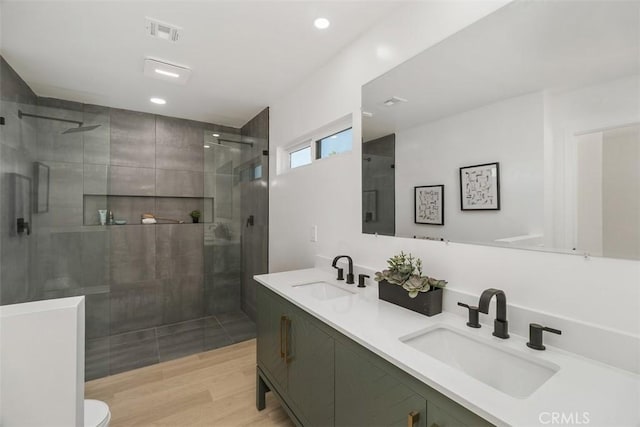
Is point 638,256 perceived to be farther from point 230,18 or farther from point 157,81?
point 157,81

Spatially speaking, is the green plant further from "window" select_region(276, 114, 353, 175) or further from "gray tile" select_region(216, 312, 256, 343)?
"gray tile" select_region(216, 312, 256, 343)

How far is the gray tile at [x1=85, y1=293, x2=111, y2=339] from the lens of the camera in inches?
101

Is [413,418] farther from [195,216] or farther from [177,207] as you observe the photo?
[177,207]

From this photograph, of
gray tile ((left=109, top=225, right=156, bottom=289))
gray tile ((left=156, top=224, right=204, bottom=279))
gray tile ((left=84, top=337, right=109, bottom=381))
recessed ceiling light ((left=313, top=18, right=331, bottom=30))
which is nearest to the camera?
recessed ceiling light ((left=313, top=18, right=331, bottom=30))

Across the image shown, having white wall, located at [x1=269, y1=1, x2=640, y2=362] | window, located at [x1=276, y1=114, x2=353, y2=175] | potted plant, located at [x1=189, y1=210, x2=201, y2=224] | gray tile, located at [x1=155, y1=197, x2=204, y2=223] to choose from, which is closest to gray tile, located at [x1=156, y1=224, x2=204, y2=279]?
potted plant, located at [x1=189, y1=210, x2=201, y2=224]

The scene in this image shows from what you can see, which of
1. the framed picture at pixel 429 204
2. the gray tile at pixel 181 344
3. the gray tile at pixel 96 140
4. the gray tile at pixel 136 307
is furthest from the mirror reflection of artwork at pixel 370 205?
the gray tile at pixel 136 307

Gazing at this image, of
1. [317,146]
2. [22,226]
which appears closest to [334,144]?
[317,146]

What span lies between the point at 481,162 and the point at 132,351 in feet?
10.6

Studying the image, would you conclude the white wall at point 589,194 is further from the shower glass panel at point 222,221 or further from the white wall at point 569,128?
the shower glass panel at point 222,221

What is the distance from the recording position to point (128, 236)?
3.09 metres

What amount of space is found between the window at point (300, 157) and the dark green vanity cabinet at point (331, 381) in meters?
1.27

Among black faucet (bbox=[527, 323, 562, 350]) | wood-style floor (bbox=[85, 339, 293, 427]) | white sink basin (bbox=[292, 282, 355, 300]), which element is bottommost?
wood-style floor (bbox=[85, 339, 293, 427])

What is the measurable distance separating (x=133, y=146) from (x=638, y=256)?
13.1 feet

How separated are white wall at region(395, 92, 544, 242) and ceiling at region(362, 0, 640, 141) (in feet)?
0.21
